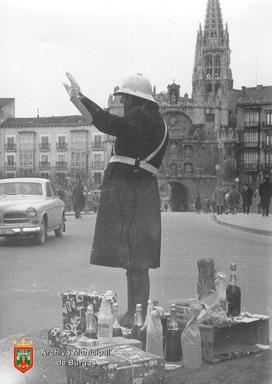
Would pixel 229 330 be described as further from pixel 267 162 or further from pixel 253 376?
pixel 267 162

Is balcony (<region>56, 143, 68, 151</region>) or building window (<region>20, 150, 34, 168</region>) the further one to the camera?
balcony (<region>56, 143, 68, 151</region>)

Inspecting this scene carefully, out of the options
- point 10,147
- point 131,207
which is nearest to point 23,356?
point 131,207

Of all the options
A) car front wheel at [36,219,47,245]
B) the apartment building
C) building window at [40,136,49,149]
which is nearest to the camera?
the apartment building

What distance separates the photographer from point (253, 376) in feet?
13.6

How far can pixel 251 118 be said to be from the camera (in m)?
74.2

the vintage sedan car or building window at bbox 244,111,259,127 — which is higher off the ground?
building window at bbox 244,111,259,127

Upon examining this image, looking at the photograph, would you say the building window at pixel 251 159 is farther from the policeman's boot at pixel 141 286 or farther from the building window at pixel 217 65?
the policeman's boot at pixel 141 286

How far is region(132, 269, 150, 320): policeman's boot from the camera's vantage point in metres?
4.88

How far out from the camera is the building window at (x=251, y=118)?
73.7 m

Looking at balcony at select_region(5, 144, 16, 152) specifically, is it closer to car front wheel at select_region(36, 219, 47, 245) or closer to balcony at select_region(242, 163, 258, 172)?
car front wheel at select_region(36, 219, 47, 245)

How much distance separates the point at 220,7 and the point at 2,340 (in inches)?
115

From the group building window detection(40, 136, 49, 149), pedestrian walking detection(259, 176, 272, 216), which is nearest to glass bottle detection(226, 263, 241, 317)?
building window detection(40, 136, 49, 149)

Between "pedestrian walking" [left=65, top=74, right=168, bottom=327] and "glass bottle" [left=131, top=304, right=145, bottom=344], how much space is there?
346mm

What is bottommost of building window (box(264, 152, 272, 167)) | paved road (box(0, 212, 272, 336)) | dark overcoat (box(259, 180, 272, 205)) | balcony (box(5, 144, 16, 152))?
paved road (box(0, 212, 272, 336))
